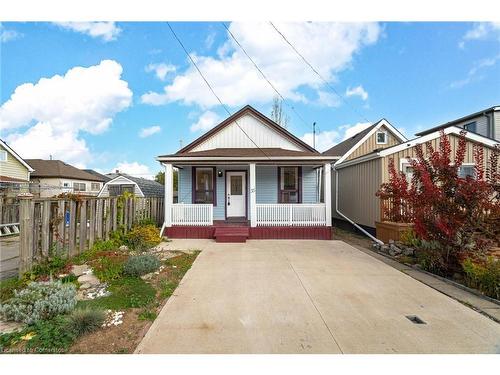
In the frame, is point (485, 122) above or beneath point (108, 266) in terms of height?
above

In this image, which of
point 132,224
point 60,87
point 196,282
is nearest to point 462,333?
point 196,282

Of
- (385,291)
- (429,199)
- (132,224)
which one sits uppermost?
(429,199)

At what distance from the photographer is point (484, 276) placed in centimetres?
437

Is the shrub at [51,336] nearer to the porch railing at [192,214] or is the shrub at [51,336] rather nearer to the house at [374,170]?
the porch railing at [192,214]

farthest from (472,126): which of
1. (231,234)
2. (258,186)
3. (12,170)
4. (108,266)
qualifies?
(12,170)

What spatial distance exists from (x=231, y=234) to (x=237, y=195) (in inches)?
101

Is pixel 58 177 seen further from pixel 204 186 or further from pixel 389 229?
pixel 389 229

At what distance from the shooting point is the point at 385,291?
4.46 m

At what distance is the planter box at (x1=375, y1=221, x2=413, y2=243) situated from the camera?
26.5 feet

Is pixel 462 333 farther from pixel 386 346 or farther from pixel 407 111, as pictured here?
pixel 407 111

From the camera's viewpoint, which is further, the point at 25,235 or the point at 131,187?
the point at 131,187

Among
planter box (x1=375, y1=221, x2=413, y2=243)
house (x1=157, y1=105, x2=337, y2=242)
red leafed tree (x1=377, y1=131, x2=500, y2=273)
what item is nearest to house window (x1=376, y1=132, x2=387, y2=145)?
house (x1=157, y1=105, x2=337, y2=242)
